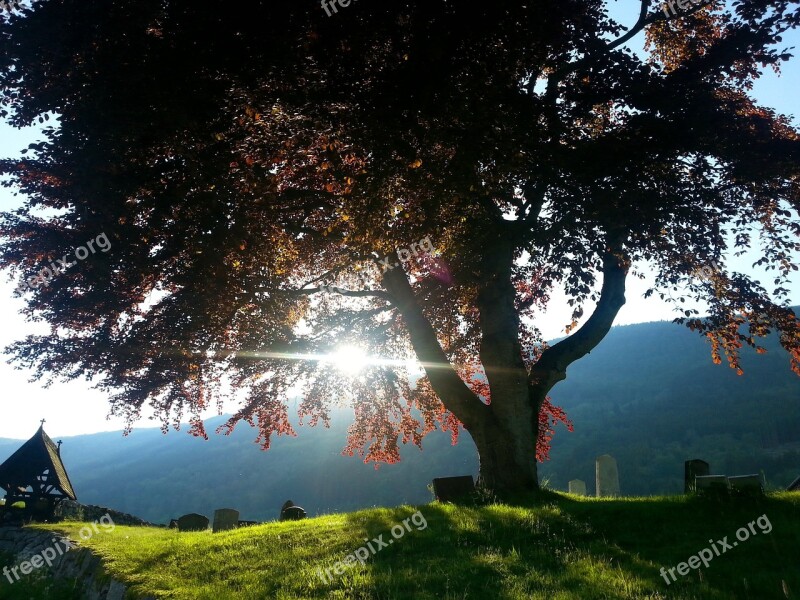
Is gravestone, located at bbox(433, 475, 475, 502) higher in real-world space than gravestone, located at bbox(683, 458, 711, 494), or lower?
lower

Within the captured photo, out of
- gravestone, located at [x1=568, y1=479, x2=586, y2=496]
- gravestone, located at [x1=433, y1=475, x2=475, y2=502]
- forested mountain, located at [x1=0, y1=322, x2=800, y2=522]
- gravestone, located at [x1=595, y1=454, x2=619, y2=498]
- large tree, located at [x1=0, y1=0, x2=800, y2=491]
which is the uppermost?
large tree, located at [x1=0, y1=0, x2=800, y2=491]

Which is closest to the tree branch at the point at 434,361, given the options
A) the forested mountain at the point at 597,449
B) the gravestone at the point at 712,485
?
the gravestone at the point at 712,485

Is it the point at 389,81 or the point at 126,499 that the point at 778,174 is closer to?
the point at 389,81

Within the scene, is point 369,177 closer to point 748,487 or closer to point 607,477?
point 748,487

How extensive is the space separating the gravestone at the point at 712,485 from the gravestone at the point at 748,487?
0.12m

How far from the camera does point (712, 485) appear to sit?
8.14m

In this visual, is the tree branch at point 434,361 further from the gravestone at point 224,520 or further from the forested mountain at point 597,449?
the forested mountain at point 597,449

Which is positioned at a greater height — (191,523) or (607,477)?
(607,477)

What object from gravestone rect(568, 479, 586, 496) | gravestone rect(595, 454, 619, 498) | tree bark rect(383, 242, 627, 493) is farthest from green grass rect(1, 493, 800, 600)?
gravestone rect(568, 479, 586, 496)

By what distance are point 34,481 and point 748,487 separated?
29.8 meters

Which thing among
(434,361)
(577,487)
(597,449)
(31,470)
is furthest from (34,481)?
(597,449)

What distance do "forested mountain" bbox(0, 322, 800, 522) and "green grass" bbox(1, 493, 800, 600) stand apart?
8943cm

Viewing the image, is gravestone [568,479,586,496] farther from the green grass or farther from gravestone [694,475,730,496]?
gravestone [694,475,730,496]

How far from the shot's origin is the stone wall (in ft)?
26.7
